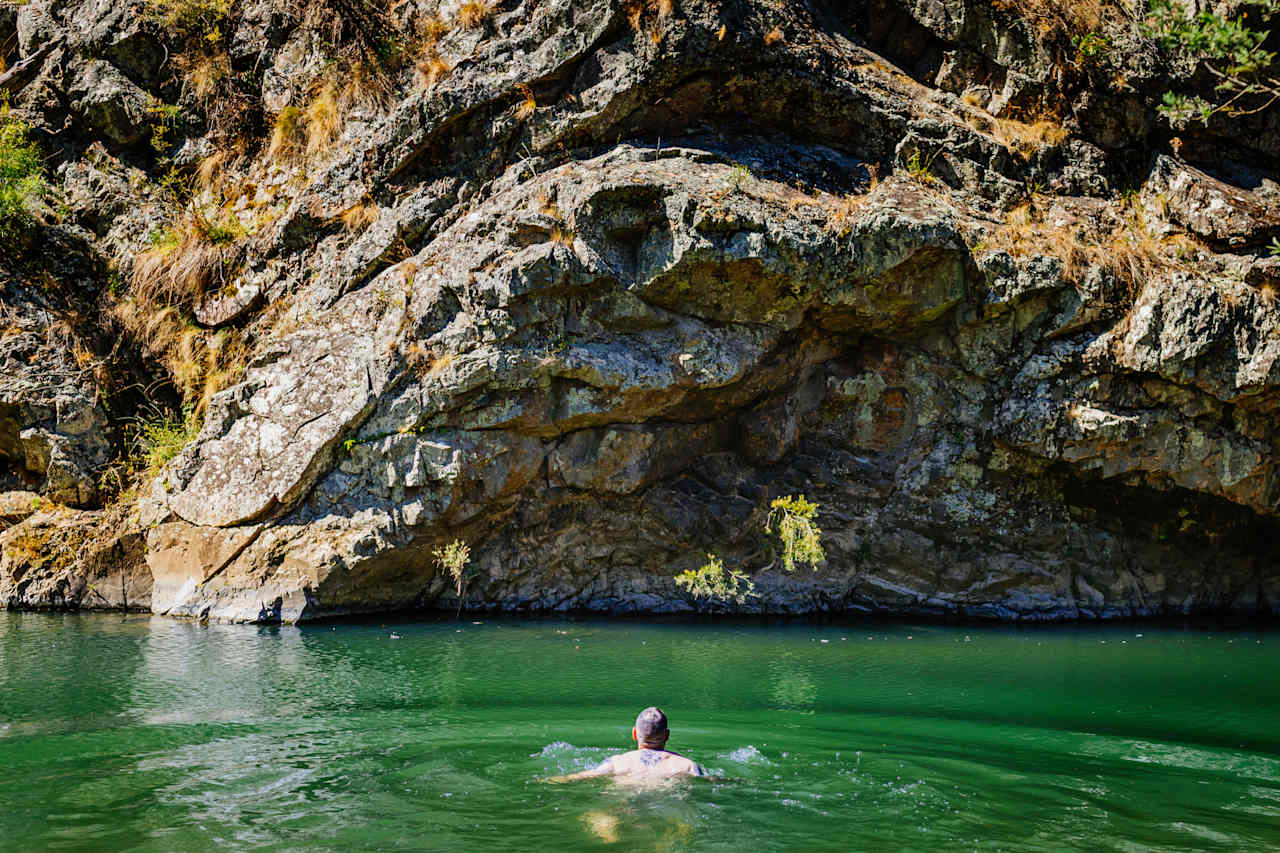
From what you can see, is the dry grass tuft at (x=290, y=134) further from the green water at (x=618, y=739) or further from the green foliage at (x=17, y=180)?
the green water at (x=618, y=739)

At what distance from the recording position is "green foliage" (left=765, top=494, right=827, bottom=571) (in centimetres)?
1416

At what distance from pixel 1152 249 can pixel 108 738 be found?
14356 mm

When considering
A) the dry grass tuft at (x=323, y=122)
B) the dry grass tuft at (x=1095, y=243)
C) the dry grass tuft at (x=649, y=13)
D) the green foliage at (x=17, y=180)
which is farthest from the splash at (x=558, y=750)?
the green foliage at (x=17, y=180)

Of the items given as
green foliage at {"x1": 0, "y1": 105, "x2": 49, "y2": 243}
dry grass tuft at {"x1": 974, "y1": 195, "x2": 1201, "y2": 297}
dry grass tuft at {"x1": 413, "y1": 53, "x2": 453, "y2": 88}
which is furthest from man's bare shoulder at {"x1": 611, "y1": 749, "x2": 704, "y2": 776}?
green foliage at {"x1": 0, "y1": 105, "x2": 49, "y2": 243}

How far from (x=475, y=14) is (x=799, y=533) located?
34.4ft

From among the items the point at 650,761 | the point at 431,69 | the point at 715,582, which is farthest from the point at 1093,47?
the point at 650,761

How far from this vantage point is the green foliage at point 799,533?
14.2 meters

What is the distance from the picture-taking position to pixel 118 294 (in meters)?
17.2

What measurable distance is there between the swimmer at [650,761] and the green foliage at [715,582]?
8071 mm

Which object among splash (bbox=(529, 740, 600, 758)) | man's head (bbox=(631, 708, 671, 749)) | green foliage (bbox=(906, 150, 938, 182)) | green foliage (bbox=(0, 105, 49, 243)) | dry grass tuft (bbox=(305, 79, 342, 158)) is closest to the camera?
man's head (bbox=(631, 708, 671, 749))

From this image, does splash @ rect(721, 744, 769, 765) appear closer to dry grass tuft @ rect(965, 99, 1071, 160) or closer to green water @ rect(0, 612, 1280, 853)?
green water @ rect(0, 612, 1280, 853)

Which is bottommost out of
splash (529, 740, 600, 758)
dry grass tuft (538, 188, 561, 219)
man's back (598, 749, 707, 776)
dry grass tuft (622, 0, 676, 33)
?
splash (529, 740, 600, 758)

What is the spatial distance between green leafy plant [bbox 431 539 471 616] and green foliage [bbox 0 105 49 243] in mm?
10171

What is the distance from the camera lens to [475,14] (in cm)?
1625
